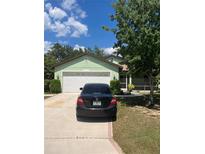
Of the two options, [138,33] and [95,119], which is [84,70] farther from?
[95,119]

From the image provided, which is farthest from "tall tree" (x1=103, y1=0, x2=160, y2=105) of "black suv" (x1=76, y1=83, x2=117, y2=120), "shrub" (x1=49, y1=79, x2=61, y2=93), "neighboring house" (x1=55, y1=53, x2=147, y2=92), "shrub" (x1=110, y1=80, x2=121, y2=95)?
"shrub" (x1=49, y1=79, x2=61, y2=93)

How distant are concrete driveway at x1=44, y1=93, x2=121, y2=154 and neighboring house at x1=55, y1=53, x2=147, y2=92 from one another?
12.5 meters

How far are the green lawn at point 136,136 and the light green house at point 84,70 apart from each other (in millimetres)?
13081

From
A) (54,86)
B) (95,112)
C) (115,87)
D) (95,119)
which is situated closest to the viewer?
(95,112)

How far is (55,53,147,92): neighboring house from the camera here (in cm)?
2080

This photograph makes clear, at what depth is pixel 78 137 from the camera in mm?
5902

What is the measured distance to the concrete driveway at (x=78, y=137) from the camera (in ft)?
16.2

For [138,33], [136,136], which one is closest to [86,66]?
[138,33]

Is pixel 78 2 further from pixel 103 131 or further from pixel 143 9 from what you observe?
pixel 143 9

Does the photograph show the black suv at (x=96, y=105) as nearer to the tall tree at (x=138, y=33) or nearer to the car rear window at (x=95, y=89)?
the car rear window at (x=95, y=89)

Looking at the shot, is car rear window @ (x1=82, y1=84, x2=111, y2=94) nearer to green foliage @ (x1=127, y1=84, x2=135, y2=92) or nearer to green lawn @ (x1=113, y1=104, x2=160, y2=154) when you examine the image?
green lawn @ (x1=113, y1=104, x2=160, y2=154)
